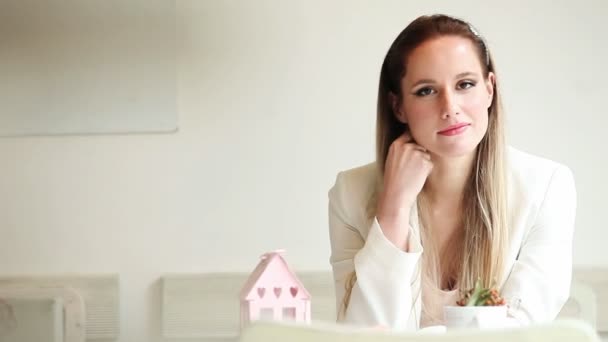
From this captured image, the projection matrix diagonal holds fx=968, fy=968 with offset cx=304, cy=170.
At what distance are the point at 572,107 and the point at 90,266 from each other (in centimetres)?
187

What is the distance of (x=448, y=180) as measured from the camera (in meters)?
2.16

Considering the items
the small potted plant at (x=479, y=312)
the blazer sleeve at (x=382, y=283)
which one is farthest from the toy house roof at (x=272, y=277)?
the blazer sleeve at (x=382, y=283)

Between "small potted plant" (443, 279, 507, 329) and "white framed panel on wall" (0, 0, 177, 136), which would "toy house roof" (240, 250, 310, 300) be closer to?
"small potted plant" (443, 279, 507, 329)

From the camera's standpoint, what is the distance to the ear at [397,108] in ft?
7.15

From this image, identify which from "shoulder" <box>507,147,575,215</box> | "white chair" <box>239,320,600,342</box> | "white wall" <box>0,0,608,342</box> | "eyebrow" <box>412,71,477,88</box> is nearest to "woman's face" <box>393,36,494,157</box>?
"eyebrow" <box>412,71,477,88</box>

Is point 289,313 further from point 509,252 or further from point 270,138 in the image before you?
point 270,138

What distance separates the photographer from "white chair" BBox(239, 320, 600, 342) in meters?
0.86

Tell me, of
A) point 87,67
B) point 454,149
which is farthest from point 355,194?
point 87,67

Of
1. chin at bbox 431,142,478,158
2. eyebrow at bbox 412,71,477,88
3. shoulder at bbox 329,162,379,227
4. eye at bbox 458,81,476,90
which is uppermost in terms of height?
eyebrow at bbox 412,71,477,88

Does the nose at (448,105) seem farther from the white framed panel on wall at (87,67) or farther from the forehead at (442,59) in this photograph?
the white framed panel on wall at (87,67)

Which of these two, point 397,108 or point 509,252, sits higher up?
point 397,108

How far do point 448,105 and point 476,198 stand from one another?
0.85 ft

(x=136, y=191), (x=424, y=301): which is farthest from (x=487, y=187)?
(x=136, y=191)

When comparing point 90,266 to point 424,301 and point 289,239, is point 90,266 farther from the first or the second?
point 424,301
